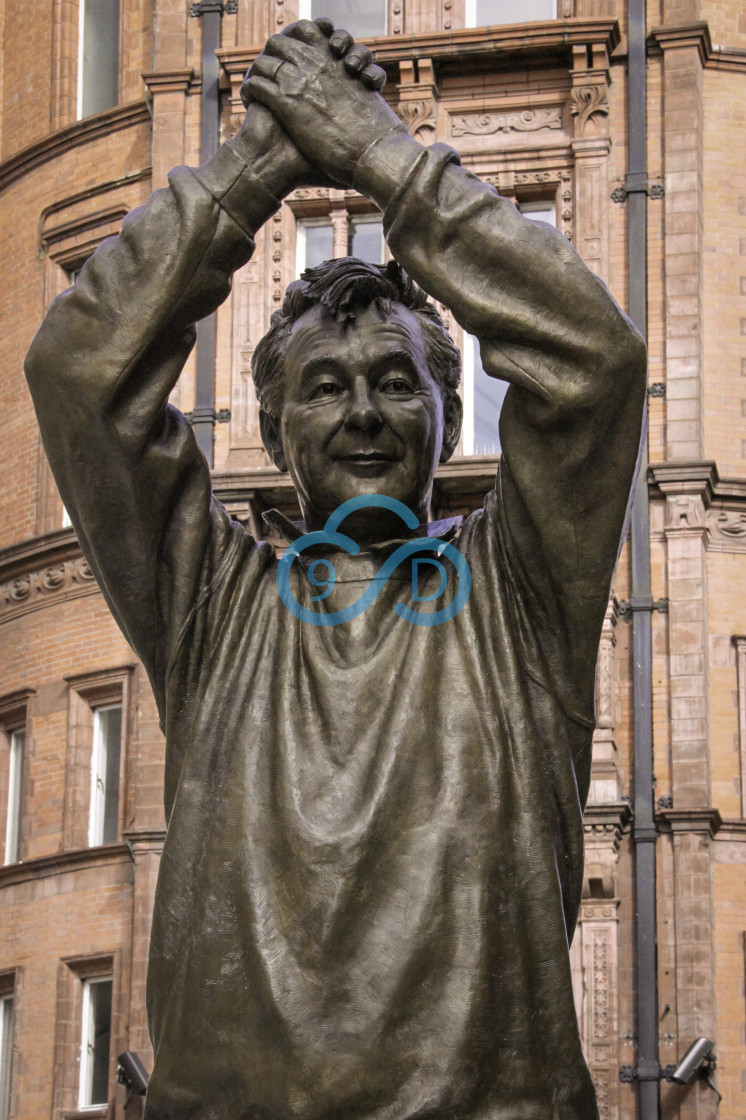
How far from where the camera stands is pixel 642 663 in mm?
21109

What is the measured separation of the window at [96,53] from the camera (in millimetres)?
25328

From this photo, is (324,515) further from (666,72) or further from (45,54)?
(45,54)

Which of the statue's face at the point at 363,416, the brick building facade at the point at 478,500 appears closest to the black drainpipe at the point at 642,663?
the brick building facade at the point at 478,500

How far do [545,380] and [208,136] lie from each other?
2068 cm

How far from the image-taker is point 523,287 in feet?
10.3

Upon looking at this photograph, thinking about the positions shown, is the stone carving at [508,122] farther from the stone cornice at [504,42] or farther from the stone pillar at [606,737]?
the stone pillar at [606,737]

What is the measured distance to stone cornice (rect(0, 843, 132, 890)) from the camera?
22.5m

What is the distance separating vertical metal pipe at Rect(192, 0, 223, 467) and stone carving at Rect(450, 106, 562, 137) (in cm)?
245

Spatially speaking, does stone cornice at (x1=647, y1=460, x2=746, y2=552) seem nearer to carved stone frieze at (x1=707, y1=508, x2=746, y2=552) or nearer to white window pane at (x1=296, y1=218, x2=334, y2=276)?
carved stone frieze at (x1=707, y1=508, x2=746, y2=552)

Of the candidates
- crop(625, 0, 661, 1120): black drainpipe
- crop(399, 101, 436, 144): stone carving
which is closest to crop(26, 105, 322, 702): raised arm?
crop(625, 0, 661, 1120): black drainpipe

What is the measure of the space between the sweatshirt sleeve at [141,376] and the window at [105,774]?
19.9 m

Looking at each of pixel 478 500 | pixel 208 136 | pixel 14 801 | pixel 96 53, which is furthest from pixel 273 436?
pixel 96 53

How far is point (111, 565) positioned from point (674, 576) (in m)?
18.4

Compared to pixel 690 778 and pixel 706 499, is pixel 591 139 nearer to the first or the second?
pixel 706 499
